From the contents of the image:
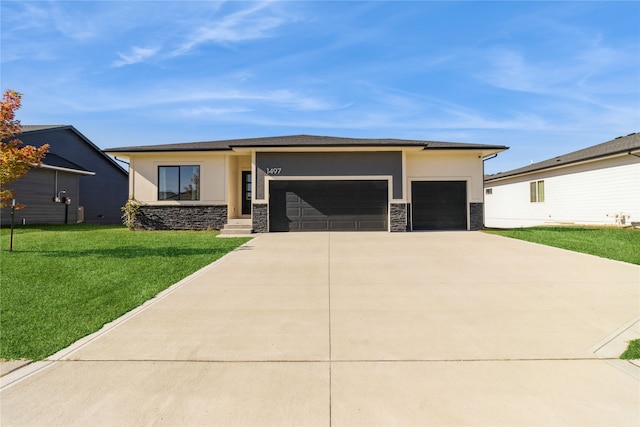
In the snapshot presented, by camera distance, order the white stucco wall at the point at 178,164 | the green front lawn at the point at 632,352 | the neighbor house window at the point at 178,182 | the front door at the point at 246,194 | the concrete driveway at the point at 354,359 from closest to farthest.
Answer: the concrete driveway at the point at 354,359 < the green front lawn at the point at 632,352 < the white stucco wall at the point at 178,164 < the neighbor house window at the point at 178,182 < the front door at the point at 246,194

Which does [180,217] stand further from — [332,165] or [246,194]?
[332,165]

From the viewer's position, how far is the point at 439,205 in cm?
1548

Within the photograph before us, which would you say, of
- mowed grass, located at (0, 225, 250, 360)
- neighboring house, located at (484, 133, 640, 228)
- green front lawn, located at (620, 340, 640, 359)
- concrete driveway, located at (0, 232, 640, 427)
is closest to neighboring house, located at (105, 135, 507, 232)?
mowed grass, located at (0, 225, 250, 360)

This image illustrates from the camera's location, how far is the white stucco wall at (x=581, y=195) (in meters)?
14.8

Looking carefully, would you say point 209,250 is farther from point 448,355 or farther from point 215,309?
point 448,355

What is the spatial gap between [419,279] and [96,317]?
4984 mm

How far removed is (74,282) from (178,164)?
1060 cm

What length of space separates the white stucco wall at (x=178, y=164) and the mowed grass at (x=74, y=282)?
17.0ft

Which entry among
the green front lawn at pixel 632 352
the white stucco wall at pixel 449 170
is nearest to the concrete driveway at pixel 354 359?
the green front lawn at pixel 632 352

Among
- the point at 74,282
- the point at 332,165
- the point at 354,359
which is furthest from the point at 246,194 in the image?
the point at 354,359

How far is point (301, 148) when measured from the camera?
13766 mm

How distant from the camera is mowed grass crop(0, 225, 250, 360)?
3637 mm

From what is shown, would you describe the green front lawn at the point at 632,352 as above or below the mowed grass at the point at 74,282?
below

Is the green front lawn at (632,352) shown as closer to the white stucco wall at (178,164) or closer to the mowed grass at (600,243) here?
the mowed grass at (600,243)
